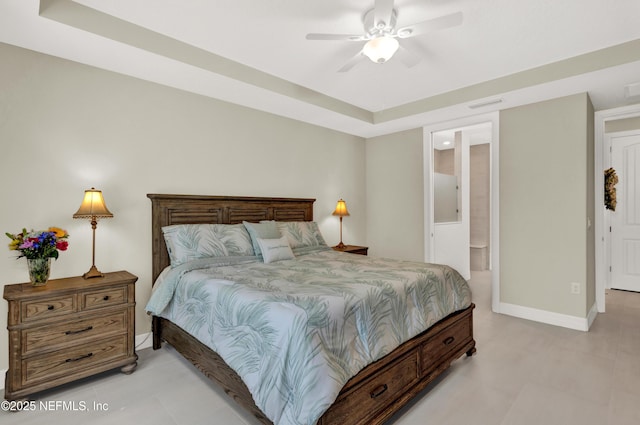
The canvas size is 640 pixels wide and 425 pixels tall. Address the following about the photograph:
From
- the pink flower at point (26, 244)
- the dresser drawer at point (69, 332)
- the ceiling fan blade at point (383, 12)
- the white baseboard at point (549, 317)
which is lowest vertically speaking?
the white baseboard at point (549, 317)

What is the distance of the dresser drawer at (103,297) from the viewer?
2.30m

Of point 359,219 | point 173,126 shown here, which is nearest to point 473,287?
point 359,219

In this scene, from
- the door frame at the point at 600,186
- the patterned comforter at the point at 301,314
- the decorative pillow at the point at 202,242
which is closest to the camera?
the patterned comforter at the point at 301,314

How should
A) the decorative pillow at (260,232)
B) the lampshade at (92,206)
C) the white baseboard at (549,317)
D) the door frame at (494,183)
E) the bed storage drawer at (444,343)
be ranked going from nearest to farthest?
the bed storage drawer at (444,343)
the lampshade at (92,206)
the decorative pillow at (260,232)
the white baseboard at (549,317)
the door frame at (494,183)

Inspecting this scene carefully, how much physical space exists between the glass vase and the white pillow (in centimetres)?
158

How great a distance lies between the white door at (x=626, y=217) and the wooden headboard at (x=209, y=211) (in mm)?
4635

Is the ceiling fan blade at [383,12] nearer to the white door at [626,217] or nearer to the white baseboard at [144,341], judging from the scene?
the white baseboard at [144,341]

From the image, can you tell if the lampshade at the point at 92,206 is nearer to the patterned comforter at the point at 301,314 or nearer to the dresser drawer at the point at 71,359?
the patterned comforter at the point at 301,314

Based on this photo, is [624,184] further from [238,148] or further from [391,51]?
[238,148]

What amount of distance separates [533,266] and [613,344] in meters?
0.95

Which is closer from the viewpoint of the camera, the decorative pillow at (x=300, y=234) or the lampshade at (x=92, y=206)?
the lampshade at (x=92, y=206)

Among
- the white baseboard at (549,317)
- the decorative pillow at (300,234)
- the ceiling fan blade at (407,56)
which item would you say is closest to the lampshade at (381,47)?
the ceiling fan blade at (407,56)

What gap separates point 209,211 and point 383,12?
94.4 inches

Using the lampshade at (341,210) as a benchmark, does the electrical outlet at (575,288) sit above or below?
below
